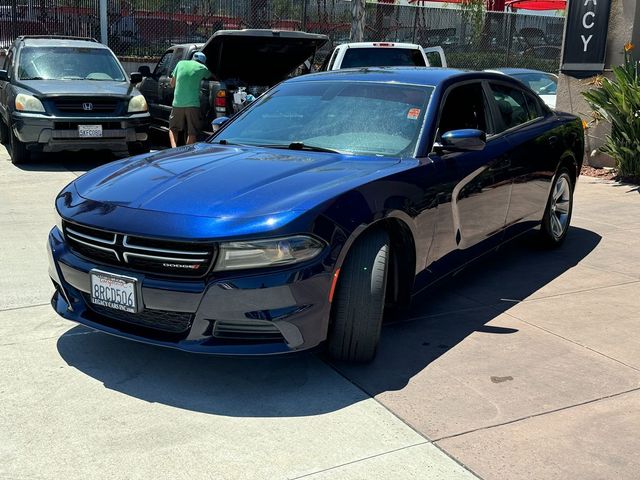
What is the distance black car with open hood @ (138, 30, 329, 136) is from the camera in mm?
10211

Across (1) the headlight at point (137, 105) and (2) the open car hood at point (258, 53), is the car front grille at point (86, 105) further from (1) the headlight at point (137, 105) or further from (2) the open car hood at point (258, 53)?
(2) the open car hood at point (258, 53)

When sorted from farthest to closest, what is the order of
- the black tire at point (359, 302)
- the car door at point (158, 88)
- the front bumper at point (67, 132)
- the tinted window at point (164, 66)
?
the tinted window at point (164, 66) < the car door at point (158, 88) < the front bumper at point (67, 132) < the black tire at point (359, 302)

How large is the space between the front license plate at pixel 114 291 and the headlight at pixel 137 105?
749 cm

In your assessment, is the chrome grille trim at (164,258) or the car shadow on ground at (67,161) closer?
the chrome grille trim at (164,258)

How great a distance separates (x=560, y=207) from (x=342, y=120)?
2.79 m

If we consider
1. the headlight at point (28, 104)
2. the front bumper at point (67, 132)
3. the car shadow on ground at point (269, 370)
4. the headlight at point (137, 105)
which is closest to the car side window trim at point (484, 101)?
the car shadow on ground at point (269, 370)

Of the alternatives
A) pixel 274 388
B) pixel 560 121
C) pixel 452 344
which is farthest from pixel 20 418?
pixel 560 121

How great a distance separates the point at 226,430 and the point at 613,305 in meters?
3.14

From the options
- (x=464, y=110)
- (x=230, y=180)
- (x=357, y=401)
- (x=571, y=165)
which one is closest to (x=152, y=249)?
(x=230, y=180)

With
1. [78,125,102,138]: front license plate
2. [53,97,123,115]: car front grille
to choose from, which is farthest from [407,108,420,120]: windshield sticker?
[53,97,123,115]: car front grille

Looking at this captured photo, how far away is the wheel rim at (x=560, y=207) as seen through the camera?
6711 millimetres

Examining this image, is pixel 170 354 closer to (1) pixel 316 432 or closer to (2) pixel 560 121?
(1) pixel 316 432

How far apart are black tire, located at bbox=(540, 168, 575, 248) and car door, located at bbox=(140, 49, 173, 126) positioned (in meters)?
7.32

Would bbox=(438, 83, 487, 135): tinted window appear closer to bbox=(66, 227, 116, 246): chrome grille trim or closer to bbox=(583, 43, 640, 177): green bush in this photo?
bbox=(66, 227, 116, 246): chrome grille trim
